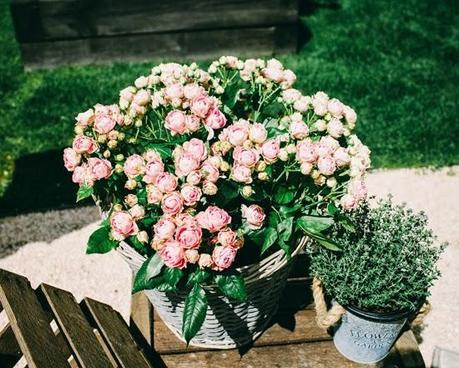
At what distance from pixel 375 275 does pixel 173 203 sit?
2.36ft

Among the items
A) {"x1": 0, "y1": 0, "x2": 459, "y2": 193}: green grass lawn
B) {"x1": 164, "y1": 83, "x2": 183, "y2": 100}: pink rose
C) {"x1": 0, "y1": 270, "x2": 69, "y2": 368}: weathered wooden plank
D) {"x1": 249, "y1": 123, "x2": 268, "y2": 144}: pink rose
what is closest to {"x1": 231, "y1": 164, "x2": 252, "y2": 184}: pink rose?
{"x1": 249, "y1": 123, "x2": 268, "y2": 144}: pink rose

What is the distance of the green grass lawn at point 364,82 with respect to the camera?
3.73 meters

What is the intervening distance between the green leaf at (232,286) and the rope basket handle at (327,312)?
0.45 m

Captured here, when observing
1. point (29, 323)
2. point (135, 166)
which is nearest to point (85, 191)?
point (135, 166)

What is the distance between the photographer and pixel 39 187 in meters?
3.40

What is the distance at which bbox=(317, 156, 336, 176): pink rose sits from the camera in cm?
146

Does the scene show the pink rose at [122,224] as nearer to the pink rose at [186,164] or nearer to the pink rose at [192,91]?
the pink rose at [186,164]

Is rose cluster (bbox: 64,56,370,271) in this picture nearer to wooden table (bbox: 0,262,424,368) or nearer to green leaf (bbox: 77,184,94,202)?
green leaf (bbox: 77,184,94,202)

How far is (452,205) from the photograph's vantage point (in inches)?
129

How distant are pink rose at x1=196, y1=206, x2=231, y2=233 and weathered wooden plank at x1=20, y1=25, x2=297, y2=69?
3511 mm

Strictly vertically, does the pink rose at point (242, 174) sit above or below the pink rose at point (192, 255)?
above

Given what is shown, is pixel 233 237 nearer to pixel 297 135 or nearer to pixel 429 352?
pixel 297 135

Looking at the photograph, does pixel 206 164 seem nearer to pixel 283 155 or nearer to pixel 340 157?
pixel 283 155

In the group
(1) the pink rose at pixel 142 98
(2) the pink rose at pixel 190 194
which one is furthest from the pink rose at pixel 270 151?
(1) the pink rose at pixel 142 98
